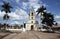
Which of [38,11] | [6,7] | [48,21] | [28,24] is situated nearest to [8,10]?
[6,7]

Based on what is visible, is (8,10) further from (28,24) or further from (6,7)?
(28,24)

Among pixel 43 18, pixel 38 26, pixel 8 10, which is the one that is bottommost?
pixel 38 26

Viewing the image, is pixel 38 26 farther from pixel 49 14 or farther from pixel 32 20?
pixel 49 14

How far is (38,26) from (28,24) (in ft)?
18.5

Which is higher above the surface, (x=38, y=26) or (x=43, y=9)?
(x=43, y=9)

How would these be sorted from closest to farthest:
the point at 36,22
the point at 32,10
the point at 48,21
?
the point at 48,21 → the point at 32,10 → the point at 36,22

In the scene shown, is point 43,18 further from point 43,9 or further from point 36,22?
point 36,22

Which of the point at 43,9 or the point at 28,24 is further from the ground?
the point at 43,9

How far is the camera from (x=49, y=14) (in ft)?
197

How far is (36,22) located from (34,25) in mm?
2522

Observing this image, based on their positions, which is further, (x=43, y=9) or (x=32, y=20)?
(x=32, y=20)

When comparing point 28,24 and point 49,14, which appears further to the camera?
point 28,24

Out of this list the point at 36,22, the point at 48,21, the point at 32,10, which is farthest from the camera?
the point at 36,22

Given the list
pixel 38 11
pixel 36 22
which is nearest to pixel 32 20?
pixel 36 22
